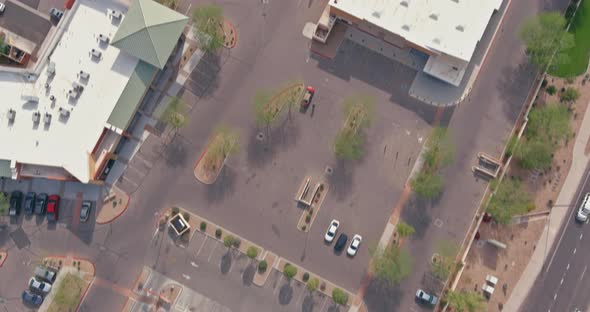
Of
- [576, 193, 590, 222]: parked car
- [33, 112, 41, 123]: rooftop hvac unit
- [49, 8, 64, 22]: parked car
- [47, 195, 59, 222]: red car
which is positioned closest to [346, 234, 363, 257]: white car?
[576, 193, 590, 222]: parked car

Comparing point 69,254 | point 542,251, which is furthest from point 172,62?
point 542,251

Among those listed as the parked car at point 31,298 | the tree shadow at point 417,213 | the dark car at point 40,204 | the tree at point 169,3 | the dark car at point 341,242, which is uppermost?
the tree at point 169,3

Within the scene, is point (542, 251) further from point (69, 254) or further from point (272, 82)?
point (69, 254)

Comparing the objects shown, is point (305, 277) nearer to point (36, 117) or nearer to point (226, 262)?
point (226, 262)

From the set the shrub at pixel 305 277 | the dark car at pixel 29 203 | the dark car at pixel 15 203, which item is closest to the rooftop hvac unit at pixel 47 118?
the dark car at pixel 29 203

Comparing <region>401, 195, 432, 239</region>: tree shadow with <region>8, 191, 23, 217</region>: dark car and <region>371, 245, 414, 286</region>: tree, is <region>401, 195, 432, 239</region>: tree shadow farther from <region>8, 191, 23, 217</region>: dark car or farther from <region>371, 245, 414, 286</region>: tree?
<region>8, 191, 23, 217</region>: dark car

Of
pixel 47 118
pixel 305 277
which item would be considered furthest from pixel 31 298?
pixel 305 277

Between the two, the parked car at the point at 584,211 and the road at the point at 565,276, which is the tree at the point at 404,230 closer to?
the road at the point at 565,276
